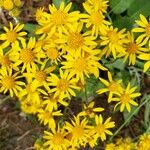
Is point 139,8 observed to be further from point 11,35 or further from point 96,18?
point 11,35

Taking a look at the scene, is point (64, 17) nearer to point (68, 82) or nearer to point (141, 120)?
point (68, 82)

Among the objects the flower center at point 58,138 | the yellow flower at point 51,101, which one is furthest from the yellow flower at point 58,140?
the yellow flower at point 51,101

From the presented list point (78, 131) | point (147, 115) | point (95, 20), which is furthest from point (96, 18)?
point (147, 115)

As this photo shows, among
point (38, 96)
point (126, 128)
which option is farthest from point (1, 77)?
point (126, 128)

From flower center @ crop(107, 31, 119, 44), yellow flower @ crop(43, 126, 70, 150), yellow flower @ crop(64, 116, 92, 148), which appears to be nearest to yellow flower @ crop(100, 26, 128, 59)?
flower center @ crop(107, 31, 119, 44)

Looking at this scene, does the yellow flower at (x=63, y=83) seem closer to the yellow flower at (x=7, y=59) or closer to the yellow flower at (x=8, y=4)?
the yellow flower at (x=7, y=59)
